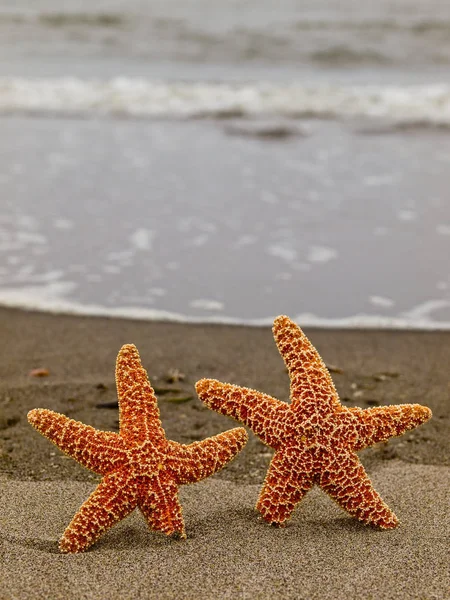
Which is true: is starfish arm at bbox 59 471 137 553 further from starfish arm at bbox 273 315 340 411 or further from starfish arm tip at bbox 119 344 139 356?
starfish arm at bbox 273 315 340 411

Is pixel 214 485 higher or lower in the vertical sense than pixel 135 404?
lower

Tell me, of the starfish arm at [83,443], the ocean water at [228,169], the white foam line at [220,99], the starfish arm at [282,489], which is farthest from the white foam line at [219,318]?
the white foam line at [220,99]

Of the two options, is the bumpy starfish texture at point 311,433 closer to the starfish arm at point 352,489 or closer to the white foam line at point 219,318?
the starfish arm at point 352,489

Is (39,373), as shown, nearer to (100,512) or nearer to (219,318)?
(219,318)

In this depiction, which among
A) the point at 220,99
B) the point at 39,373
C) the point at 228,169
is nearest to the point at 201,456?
the point at 39,373

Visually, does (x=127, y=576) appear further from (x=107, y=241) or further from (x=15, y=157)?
(x=15, y=157)

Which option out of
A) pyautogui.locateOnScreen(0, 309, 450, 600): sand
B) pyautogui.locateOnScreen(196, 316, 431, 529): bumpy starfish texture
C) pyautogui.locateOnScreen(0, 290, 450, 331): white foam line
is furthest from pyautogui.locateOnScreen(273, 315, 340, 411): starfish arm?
pyautogui.locateOnScreen(0, 290, 450, 331): white foam line

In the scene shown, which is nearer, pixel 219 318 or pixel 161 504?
pixel 161 504

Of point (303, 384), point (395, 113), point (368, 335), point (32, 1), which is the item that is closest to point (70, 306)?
point (368, 335)
